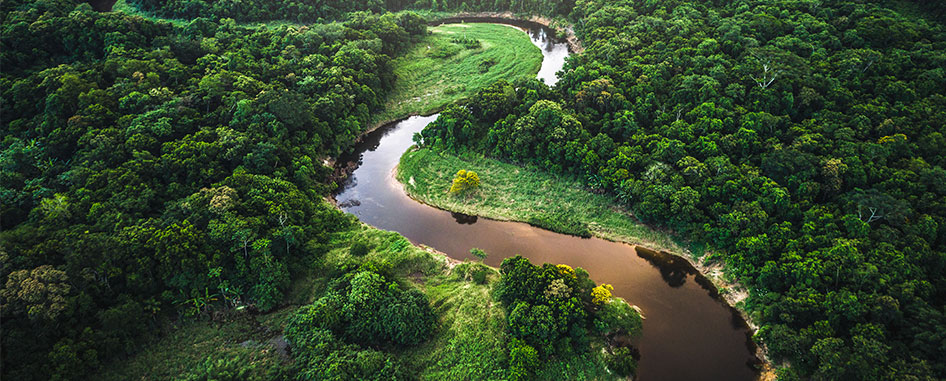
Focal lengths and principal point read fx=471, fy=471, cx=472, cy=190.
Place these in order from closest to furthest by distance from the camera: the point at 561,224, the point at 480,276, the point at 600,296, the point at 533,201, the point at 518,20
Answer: the point at 600,296 < the point at 480,276 < the point at 561,224 < the point at 533,201 < the point at 518,20

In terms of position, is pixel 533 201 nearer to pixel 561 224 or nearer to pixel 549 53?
pixel 561 224

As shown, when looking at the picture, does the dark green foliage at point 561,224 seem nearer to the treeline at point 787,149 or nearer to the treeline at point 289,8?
the treeline at point 787,149

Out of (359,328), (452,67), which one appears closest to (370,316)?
(359,328)

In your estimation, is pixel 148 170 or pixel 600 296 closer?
pixel 600 296

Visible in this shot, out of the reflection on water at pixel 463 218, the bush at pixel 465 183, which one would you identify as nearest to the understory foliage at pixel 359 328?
the reflection on water at pixel 463 218

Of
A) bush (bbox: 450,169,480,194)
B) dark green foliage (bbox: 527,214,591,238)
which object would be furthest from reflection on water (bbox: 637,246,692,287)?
bush (bbox: 450,169,480,194)

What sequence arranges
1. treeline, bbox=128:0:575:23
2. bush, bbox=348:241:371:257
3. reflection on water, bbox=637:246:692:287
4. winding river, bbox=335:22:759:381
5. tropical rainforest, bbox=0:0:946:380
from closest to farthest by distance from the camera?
1. tropical rainforest, bbox=0:0:946:380
2. winding river, bbox=335:22:759:381
3. reflection on water, bbox=637:246:692:287
4. bush, bbox=348:241:371:257
5. treeline, bbox=128:0:575:23

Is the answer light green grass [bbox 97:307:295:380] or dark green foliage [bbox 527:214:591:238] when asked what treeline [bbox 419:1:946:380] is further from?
light green grass [bbox 97:307:295:380]
